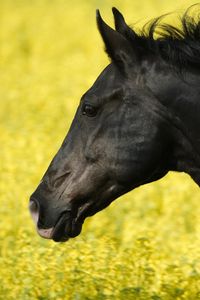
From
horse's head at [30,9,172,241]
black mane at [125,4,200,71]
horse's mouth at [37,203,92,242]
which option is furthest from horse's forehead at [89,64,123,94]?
horse's mouth at [37,203,92,242]

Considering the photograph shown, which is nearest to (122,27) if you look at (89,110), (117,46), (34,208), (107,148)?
(117,46)

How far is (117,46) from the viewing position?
5891mm

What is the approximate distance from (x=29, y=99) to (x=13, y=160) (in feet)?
14.4

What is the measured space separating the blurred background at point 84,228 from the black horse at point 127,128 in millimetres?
1193

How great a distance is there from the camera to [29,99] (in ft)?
55.5

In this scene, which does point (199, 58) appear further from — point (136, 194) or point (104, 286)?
point (136, 194)

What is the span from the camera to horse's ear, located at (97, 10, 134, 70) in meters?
5.83

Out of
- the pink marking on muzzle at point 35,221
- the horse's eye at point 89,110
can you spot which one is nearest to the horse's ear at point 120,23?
the horse's eye at point 89,110

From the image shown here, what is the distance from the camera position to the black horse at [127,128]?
5.82 meters

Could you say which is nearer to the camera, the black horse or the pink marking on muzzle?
the black horse

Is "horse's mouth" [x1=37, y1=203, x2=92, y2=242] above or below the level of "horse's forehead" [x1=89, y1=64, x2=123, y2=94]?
below

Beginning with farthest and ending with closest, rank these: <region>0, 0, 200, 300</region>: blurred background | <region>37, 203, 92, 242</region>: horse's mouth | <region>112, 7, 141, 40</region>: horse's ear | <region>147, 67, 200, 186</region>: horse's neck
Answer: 1. <region>0, 0, 200, 300</region>: blurred background
2. <region>37, 203, 92, 242</region>: horse's mouth
3. <region>112, 7, 141, 40</region>: horse's ear
4. <region>147, 67, 200, 186</region>: horse's neck

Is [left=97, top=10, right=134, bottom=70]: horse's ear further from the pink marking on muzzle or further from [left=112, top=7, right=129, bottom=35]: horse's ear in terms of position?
the pink marking on muzzle

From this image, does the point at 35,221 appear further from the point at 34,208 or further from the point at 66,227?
the point at 66,227
